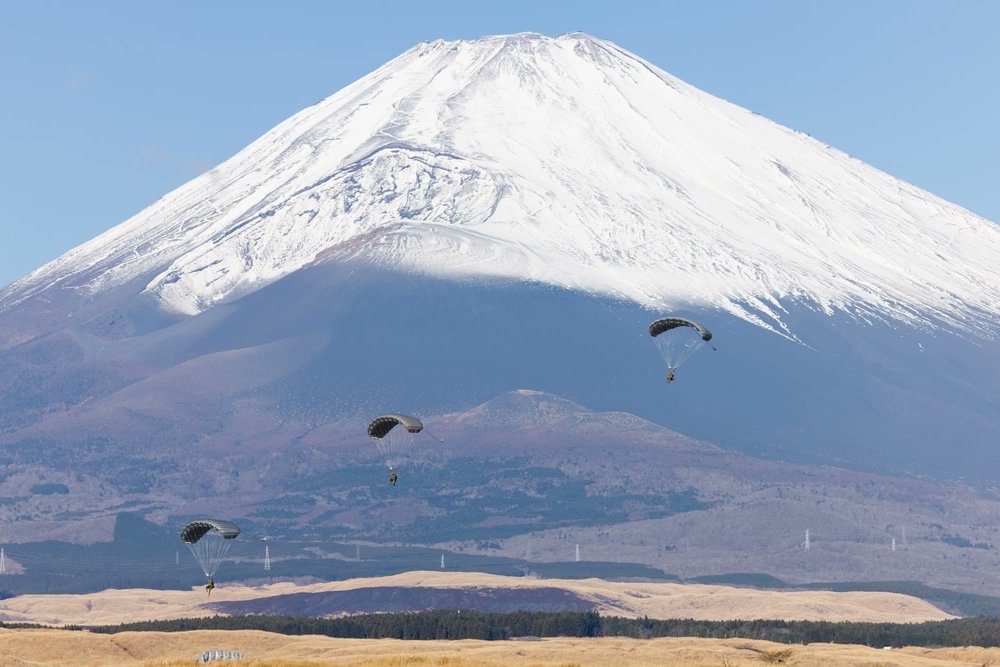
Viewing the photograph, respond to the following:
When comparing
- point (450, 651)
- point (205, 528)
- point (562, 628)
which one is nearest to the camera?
point (205, 528)

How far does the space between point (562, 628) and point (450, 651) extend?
125 ft

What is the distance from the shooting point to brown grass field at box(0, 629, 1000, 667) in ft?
376

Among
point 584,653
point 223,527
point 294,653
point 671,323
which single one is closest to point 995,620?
point 584,653

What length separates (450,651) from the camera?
404ft

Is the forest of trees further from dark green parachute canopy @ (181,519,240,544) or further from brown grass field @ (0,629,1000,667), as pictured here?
dark green parachute canopy @ (181,519,240,544)

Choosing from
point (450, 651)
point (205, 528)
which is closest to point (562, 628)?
point (450, 651)

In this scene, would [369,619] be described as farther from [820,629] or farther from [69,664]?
[69,664]

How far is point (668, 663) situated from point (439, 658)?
2664 centimetres

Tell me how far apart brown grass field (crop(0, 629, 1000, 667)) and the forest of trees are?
799 inches

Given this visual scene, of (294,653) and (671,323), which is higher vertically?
(671,323)

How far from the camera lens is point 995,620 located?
182m

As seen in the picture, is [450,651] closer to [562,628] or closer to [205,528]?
[205,528]

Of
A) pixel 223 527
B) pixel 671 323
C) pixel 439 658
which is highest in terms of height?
pixel 671 323

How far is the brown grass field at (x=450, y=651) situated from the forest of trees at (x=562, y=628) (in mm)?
20307
